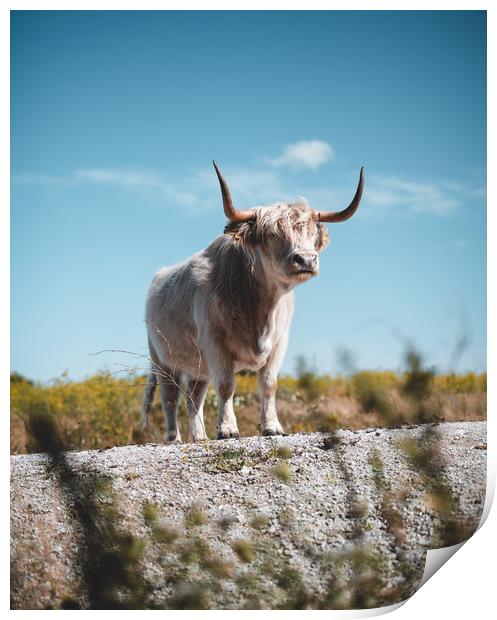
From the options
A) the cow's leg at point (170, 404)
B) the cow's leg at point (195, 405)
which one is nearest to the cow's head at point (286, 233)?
the cow's leg at point (195, 405)

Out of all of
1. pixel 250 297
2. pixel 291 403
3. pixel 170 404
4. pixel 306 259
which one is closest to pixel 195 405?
pixel 170 404

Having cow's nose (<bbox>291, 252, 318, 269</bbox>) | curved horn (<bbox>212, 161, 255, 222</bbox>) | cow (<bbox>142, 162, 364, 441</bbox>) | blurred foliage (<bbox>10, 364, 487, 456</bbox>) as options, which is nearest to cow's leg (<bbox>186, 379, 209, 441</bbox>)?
cow (<bbox>142, 162, 364, 441</bbox>)

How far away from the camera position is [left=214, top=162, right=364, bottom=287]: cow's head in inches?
225

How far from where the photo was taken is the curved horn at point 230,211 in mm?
5601

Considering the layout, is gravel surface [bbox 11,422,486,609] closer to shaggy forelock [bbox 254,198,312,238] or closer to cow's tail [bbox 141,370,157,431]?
shaggy forelock [bbox 254,198,312,238]

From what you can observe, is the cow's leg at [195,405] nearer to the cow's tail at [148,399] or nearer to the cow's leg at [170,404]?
the cow's leg at [170,404]

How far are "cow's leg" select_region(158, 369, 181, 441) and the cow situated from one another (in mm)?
801

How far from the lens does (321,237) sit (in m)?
6.19

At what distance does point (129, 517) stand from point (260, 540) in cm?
78

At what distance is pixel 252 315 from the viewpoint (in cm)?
636
